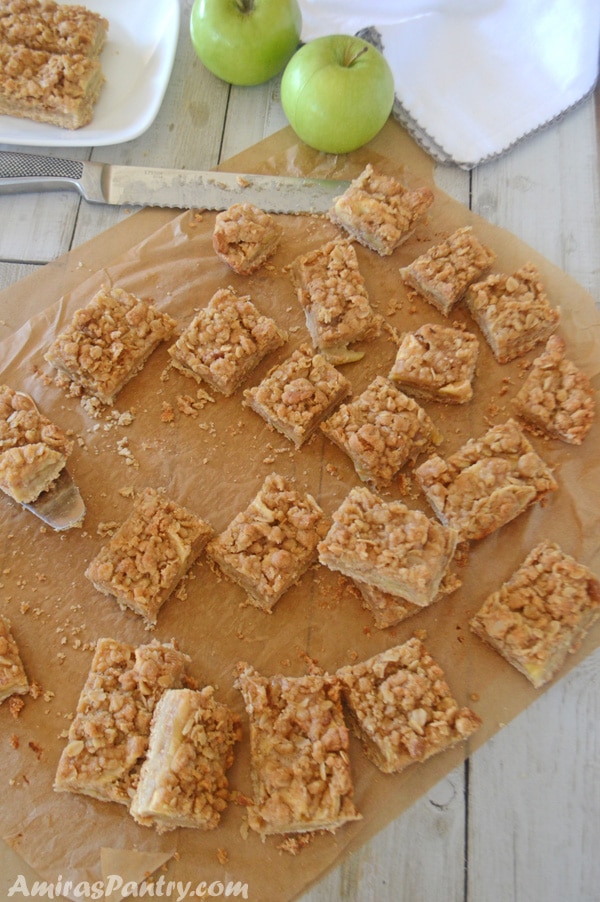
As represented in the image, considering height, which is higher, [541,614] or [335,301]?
[335,301]

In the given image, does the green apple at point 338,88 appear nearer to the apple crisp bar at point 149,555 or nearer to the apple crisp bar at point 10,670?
the apple crisp bar at point 149,555

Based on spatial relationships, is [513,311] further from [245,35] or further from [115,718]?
[115,718]

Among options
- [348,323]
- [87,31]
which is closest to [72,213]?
[87,31]

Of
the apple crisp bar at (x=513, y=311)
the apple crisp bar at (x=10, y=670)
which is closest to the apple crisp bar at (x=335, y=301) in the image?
the apple crisp bar at (x=513, y=311)

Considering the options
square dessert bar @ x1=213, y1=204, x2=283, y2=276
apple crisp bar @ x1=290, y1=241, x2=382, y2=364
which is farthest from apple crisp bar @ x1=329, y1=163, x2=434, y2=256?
square dessert bar @ x1=213, y1=204, x2=283, y2=276

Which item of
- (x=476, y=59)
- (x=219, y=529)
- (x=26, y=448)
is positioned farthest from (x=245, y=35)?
(x=219, y=529)

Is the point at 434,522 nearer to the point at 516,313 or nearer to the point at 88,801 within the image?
the point at 516,313
